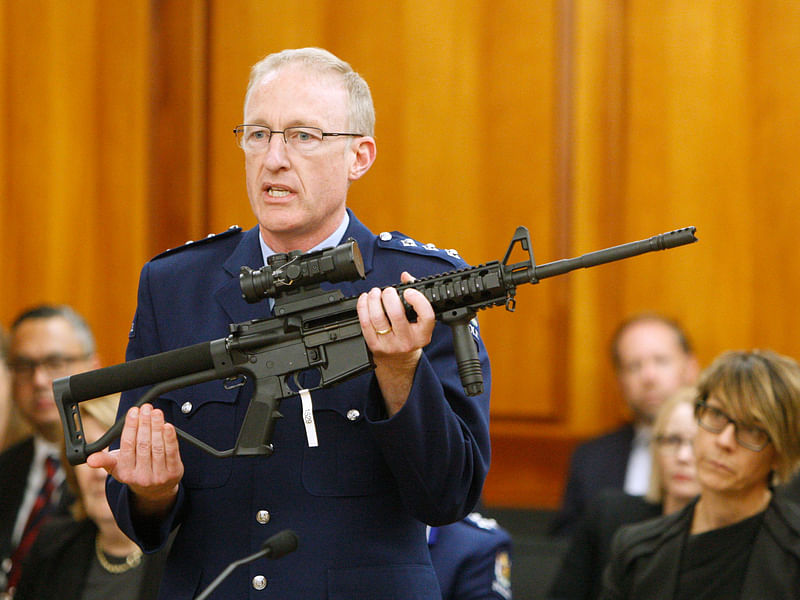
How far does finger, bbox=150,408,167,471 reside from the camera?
1557 millimetres

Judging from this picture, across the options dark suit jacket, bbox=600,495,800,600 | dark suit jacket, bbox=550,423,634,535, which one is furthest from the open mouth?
dark suit jacket, bbox=550,423,634,535

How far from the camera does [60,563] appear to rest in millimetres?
2746

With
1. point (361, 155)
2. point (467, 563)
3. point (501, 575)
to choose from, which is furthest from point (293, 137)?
point (501, 575)

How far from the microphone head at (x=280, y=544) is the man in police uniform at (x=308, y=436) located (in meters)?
0.10

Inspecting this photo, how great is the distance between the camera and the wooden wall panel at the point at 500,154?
3.88 meters

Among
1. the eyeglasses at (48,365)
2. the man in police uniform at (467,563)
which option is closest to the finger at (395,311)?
Result: the man in police uniform at (467,563)

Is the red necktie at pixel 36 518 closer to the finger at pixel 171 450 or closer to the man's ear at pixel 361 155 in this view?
the finger at pixel 171 450

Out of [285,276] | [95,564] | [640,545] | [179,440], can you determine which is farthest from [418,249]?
[95,564]

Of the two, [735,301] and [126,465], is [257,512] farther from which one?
[735,301]

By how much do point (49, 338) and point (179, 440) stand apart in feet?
6.52

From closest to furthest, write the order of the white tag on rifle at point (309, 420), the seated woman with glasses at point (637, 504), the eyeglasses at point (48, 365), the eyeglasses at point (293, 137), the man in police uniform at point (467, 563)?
the white tag on rifle at point (309, 420)
the eyeglasses at point (293, 137)
the man in police uniform at point (467, 563)
the seated woman with glasses at point (637, 504)
the eyeglasses at point (48, 365)

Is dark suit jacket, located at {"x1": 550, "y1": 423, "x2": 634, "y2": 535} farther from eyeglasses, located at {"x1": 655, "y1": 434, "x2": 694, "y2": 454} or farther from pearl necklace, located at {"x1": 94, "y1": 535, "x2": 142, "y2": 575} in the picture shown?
pearl necklace, located at {"x1": 94, "y1": 535, "x2": 142, "y2": 575}

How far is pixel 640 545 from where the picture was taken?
8.67 feet

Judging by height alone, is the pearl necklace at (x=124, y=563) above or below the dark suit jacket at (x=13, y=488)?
below
